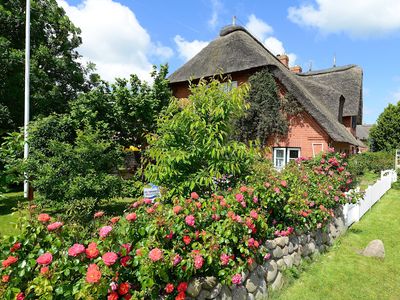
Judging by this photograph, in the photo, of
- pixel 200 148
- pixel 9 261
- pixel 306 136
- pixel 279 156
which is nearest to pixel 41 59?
pixel 279 156

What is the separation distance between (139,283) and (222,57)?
1370cm

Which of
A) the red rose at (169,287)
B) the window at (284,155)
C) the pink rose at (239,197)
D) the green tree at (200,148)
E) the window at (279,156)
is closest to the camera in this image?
the red rose at (169,287)

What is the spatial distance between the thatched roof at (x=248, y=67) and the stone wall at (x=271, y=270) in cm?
722

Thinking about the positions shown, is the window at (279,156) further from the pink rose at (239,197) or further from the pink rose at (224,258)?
the pink rose at (224,258)

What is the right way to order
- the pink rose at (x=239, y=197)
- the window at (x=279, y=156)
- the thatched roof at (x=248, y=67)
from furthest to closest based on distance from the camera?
the window at (x=279, y=156)
the thatched roof at (x=248, y=67)
the pink rose at (x=239, y=197)

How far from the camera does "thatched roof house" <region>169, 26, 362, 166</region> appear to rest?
12055 mm

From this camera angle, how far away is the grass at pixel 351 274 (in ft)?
12.9

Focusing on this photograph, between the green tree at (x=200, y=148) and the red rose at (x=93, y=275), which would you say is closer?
the red rose at (x=93, y=275)

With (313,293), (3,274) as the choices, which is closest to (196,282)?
(3,274)

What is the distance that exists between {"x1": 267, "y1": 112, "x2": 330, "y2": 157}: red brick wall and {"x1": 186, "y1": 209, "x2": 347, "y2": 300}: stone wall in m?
6.98

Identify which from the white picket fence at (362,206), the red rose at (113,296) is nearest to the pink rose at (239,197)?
the red rose at (113,296)

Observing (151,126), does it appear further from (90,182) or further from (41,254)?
(41,254)

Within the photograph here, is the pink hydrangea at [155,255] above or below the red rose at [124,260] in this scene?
above

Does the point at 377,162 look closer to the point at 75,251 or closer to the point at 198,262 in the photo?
the point at 198,262
